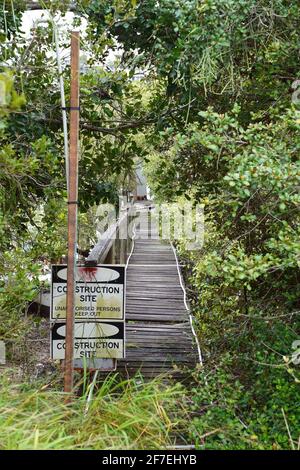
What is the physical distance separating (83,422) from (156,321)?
400cm

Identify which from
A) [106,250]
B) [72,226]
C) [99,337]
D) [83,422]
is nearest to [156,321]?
[106,250]

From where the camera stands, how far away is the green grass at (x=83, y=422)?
227 centimetres

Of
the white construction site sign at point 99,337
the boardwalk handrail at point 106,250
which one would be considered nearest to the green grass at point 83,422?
the white construction site sign at point 99,337

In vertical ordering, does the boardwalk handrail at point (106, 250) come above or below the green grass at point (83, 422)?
above

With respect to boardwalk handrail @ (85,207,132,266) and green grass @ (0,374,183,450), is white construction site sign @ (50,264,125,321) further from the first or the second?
green grass @ (0,374,183,450)

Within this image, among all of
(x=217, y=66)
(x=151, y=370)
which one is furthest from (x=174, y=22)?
(x=151, y=370)

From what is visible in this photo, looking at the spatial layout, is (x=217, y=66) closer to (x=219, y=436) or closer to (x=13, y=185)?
(x=13, y=185)

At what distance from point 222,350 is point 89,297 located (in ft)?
3.41

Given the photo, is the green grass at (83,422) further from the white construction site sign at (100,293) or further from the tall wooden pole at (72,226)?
the white construction site sign at (100,293)

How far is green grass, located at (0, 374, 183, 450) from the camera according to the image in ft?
7.43

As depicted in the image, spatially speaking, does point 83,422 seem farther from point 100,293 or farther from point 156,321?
point 156,321

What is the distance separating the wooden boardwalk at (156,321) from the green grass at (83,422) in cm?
47

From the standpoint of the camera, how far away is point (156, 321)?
255 inches

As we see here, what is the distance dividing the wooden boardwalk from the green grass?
471 mm
